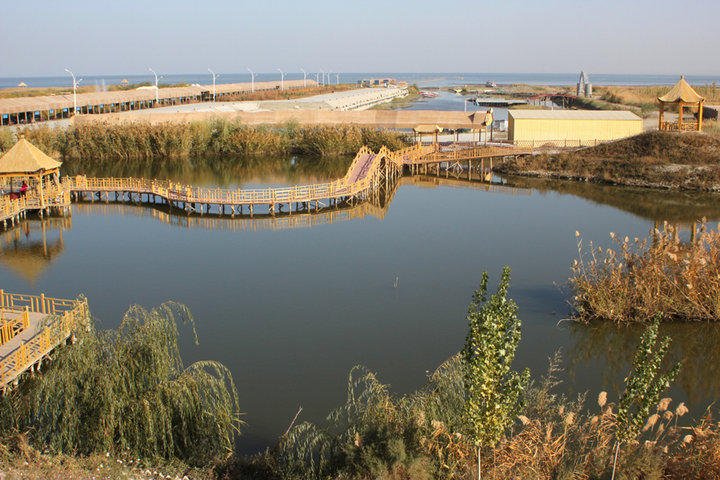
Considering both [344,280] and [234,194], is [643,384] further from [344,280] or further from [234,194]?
[234,194]

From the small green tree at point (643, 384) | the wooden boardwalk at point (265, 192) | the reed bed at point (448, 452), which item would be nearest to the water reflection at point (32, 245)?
the wooden boardwalk at point (265, 192)

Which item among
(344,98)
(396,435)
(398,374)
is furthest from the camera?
(344,98)

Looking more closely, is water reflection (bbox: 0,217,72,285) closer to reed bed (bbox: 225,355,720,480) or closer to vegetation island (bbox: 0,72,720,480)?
vegetation island (bbox: 0,72,720,480)

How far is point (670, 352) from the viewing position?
17.6 metres

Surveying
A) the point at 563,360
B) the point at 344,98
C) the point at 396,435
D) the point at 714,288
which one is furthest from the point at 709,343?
the point at 344,98

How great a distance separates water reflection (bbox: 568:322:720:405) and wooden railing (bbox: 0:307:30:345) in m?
13.0

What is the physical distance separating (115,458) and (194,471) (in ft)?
3.92

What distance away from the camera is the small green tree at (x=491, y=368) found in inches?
342

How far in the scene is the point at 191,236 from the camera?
2903cm

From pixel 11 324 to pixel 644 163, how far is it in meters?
37.2

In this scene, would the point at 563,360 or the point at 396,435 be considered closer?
the point at 396,435

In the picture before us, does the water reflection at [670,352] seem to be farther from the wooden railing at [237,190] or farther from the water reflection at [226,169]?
the water reflection at [226,169]

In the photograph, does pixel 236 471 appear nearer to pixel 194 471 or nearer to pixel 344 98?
pixel 194 471

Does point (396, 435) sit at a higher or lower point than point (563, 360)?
higher
